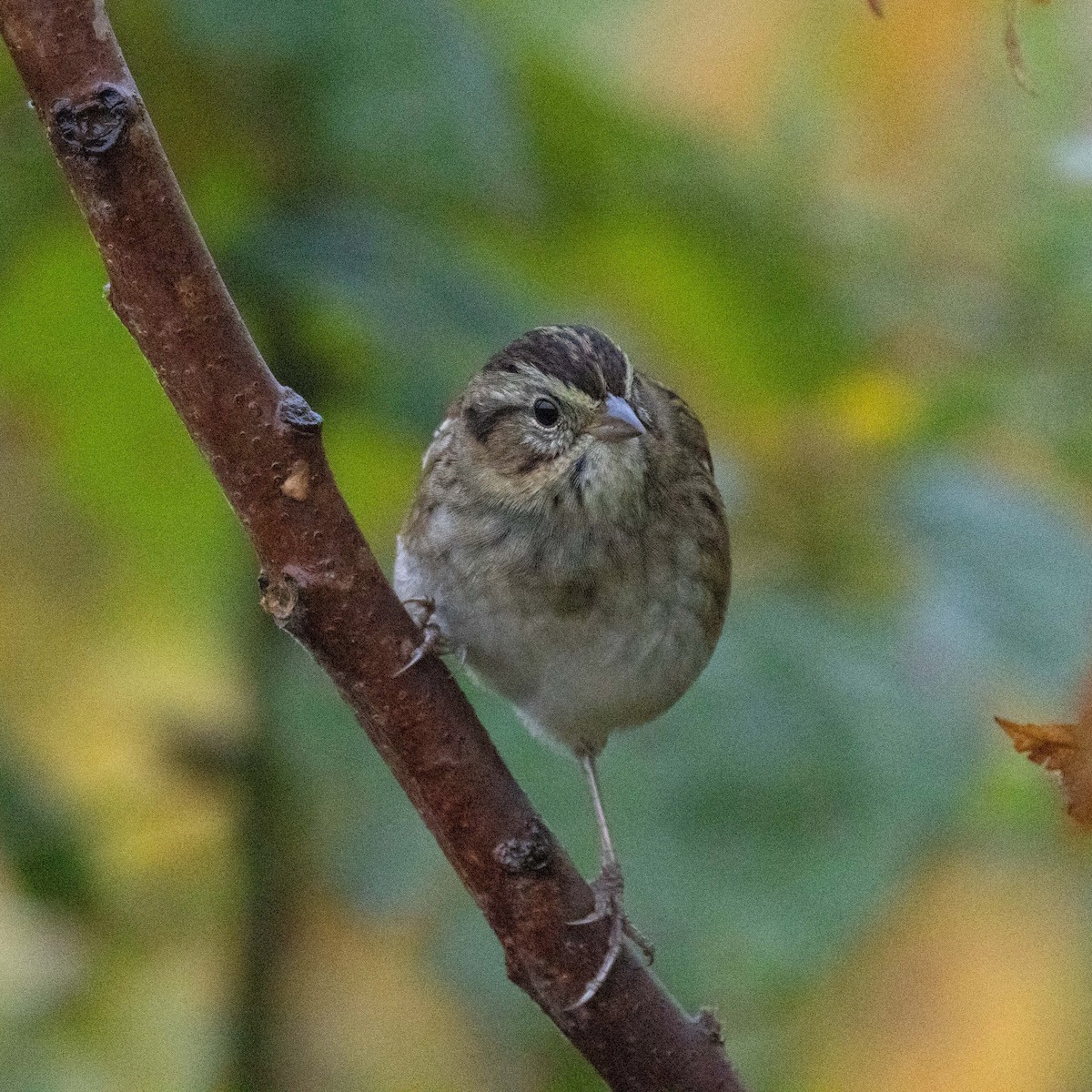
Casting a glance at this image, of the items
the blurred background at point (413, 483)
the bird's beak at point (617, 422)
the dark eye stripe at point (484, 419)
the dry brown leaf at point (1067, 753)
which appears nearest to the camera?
the dry brown leaf at point (1067, 753)

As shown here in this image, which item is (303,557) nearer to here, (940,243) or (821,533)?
(821,533)

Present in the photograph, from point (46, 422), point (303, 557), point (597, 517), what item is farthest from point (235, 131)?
point (303, 557)

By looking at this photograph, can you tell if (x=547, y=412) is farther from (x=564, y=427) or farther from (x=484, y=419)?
(x=484, y=419)

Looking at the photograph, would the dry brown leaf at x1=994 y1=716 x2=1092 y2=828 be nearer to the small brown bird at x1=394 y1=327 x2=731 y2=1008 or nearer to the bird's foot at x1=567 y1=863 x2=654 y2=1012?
the bird's foot at x1=567 y1=863 x2=654 y2=1012

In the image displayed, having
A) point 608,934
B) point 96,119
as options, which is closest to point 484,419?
point 608,934

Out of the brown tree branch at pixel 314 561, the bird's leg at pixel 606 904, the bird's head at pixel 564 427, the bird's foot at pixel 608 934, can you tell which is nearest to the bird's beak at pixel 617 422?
the bird's head at pixel 564 427

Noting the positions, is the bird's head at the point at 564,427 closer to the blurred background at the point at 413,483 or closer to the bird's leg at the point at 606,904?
the blurred background at the point at 413,483
